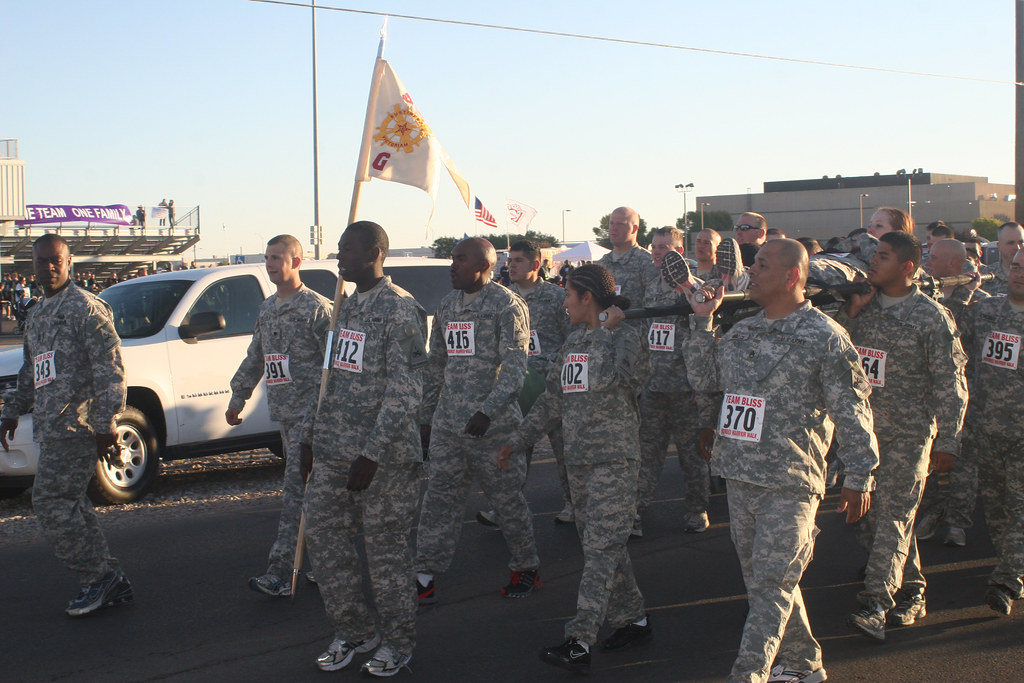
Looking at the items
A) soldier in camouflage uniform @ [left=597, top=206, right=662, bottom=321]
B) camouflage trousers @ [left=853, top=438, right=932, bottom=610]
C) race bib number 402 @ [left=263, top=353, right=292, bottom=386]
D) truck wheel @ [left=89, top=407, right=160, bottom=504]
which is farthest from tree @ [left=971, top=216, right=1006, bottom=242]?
race bib number 402 @ [left=263, top=353, right=292, bottom=386]

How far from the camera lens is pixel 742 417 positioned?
4266 millimetres

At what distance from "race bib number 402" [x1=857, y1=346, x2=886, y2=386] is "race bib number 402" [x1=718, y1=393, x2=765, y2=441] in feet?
4.61

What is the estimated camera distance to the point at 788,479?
411 centimetres

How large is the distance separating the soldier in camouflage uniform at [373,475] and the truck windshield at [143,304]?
4.84 m

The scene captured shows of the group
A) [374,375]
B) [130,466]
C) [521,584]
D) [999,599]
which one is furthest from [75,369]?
[999,599]

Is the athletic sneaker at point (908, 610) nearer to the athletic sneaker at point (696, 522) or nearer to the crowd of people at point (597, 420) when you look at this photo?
the crowd of people at point (597, 420)

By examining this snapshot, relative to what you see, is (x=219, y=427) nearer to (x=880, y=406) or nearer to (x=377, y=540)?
(x=377, y=540)

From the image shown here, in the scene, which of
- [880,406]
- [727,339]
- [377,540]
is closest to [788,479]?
[727,339]

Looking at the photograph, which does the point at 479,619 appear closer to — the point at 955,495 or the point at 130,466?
the point at 955,495

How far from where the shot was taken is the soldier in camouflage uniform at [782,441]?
4059mm

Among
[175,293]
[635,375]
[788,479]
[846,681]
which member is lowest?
[846,681]

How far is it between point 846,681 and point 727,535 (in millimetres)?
2673

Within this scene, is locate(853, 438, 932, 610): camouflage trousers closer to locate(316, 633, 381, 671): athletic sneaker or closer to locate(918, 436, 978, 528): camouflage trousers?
locate(918, 436, 978, 528): camouflage trousers

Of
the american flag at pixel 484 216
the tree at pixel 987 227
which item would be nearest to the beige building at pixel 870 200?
the tree at pixel 987 227
